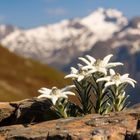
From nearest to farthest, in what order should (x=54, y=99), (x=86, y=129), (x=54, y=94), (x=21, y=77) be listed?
(x=86, y=129) → (x=54, y=99) → (x=54, y=94) → (x=21, y=77)

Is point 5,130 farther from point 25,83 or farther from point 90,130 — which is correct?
point 25,83

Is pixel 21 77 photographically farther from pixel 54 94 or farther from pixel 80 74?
pixel 54 94

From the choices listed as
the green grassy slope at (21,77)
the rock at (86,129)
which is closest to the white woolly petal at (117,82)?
the rock at (86,129)

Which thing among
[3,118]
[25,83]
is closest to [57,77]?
[25,83]

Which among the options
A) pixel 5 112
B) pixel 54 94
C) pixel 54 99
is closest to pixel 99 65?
pixel 54 94

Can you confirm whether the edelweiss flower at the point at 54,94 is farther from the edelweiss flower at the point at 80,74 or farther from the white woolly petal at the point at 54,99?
the edelweiss flower at the point at 80,74

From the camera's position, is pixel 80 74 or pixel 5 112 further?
pixel 5 112

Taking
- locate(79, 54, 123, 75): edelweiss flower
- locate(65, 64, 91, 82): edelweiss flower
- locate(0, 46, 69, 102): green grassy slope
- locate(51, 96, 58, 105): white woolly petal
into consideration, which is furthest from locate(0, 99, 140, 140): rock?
locate(0, 46, 69, 102): green grassy slope
